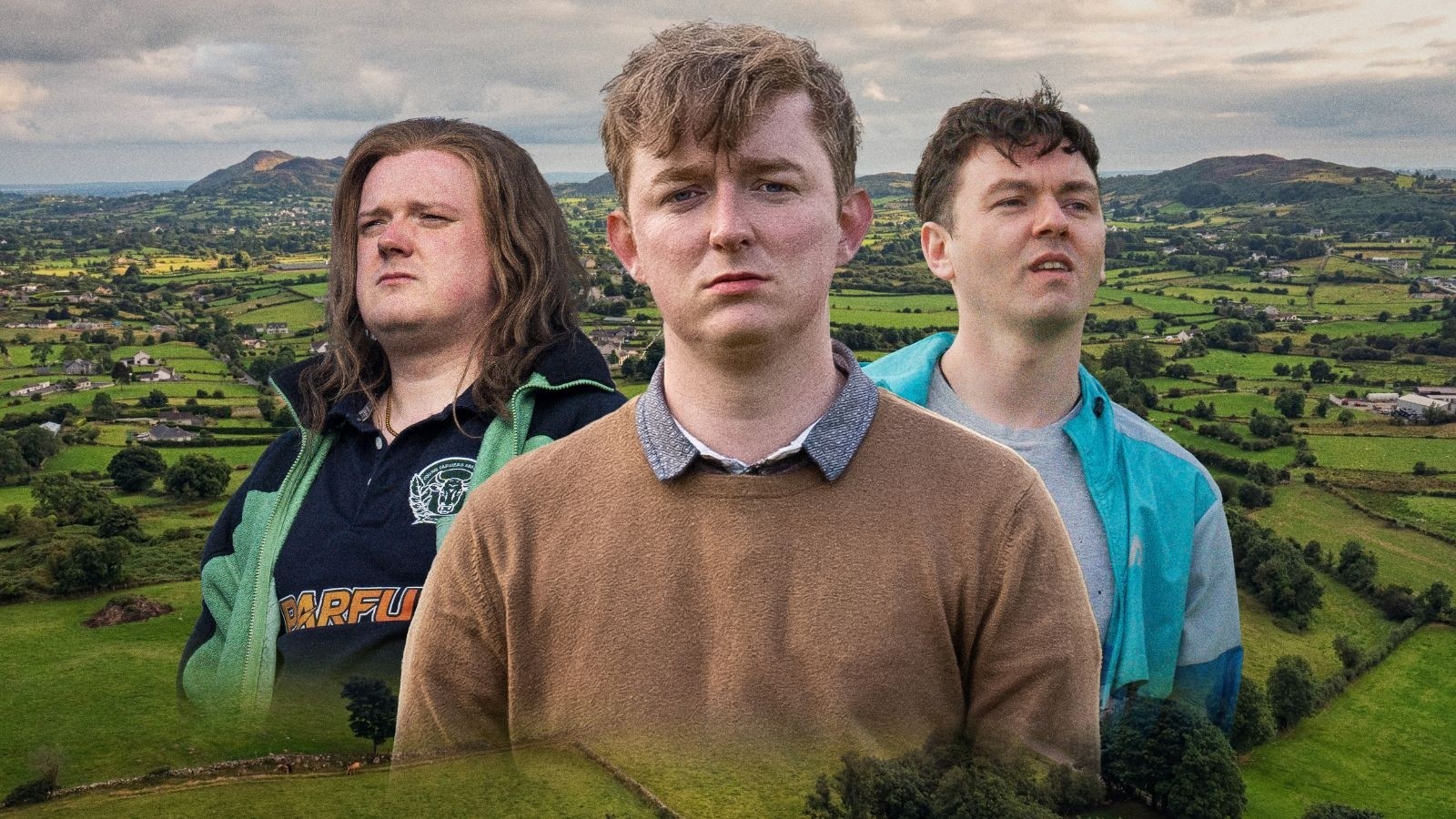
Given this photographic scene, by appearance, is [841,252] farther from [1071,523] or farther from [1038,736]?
[1071,523]

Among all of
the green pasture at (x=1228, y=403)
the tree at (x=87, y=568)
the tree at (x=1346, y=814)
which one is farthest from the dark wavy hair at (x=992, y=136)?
the green pasture at (x=1228, y=403)

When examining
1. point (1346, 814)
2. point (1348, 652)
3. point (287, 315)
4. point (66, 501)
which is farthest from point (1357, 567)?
point (287, 315)

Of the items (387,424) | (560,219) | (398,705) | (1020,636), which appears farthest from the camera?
(560,219)

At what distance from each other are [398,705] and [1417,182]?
624 ft

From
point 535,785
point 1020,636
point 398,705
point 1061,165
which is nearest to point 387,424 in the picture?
point 398,705

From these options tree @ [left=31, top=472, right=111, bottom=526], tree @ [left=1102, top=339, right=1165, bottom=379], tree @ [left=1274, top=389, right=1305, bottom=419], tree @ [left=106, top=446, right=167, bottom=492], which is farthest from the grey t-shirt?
tree @ [left=1274, top=389, right=1305, bottom=419]

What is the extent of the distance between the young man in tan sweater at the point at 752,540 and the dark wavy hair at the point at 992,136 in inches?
101

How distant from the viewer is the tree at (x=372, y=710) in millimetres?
3324

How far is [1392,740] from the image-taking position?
35031 millimetres

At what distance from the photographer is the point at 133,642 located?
6.57 m

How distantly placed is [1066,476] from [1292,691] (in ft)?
96.0

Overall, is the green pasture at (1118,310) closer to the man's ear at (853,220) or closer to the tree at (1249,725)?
the tree at (1249,725)

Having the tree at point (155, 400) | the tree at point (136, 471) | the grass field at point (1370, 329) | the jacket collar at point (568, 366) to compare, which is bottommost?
the grass field at point (1370, 329)

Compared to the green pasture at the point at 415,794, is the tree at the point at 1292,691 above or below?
below
